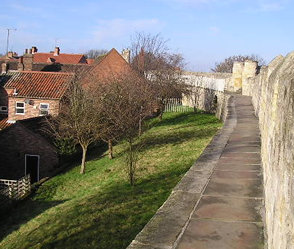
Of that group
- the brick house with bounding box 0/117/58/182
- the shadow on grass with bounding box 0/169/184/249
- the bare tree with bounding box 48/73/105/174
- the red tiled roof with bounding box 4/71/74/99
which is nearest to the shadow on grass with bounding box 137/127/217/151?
the bare tree with bounding box 48/73/105/174

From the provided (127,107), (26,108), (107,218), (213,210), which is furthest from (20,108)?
(213,210)

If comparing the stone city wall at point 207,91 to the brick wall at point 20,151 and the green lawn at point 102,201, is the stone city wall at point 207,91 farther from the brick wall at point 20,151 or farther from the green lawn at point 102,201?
the brick wall at point 20,151

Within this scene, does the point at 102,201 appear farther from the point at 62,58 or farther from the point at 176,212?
the point at 62,58

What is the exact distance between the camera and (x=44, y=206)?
48.3 feet

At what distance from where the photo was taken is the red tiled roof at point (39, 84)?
2839 centimetres

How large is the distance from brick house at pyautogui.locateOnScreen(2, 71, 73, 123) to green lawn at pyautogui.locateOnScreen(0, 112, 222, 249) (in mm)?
8555

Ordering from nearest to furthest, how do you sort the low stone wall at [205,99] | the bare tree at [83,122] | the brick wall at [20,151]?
the bare tree at [83,122] < the brick wall at [20,151] < the low stone wall at [205,99]

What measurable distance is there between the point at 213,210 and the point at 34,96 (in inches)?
1023

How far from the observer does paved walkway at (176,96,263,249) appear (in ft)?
11.5

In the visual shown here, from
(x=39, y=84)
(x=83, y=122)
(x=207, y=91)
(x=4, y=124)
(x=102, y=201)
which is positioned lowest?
(x=102, y=201)

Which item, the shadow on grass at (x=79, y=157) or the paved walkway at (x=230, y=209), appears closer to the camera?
the paved walkway at (x=230, y=209)

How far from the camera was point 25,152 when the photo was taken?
22.7 m

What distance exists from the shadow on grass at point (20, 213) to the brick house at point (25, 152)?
584cm

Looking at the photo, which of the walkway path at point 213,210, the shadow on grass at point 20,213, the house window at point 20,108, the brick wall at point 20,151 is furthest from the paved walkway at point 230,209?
the house window at point 20,108
